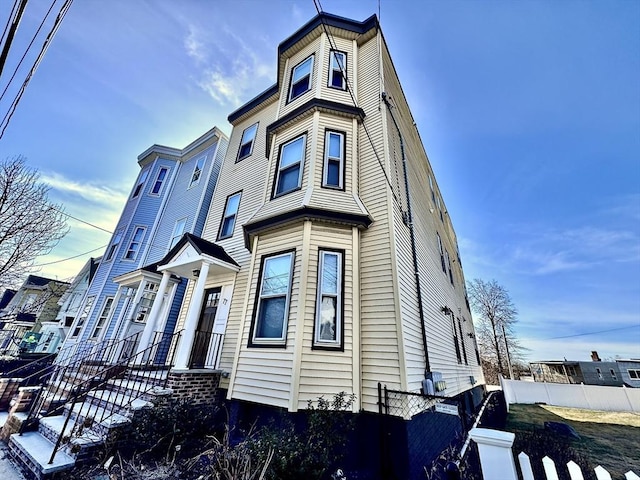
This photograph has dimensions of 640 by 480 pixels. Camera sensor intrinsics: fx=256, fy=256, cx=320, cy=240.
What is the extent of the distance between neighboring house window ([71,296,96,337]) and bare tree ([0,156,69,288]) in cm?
286

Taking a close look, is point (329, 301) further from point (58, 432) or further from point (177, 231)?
point (177, 231)

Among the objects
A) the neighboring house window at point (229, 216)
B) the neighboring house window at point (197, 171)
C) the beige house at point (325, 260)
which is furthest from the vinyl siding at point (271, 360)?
the neighboring house window at point (197, 171)

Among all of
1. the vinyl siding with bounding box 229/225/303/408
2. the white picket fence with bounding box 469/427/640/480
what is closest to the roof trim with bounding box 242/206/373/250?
the vinyl siding with bounding box 229/225/303/408

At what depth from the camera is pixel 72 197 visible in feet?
39.9

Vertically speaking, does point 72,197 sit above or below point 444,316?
above

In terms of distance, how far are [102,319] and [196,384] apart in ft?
30.4

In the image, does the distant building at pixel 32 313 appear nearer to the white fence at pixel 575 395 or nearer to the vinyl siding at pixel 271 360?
the vinyl siding at pixel 271 360

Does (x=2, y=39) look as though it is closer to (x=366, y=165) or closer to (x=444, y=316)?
(x=366, y=165)

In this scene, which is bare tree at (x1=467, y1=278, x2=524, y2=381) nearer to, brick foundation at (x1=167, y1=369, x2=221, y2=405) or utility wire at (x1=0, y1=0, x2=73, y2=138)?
brick foundation at (x1=167, y1=369, x2=221, y2=405)

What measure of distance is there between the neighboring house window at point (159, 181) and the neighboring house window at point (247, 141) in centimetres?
723

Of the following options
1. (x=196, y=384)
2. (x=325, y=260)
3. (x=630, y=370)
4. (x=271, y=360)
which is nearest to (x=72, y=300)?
(x=196, y=384)

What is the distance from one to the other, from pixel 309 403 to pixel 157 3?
967 centimetres

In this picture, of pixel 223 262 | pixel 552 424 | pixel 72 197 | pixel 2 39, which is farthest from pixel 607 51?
pixel 72 197

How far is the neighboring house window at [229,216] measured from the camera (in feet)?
31.6
